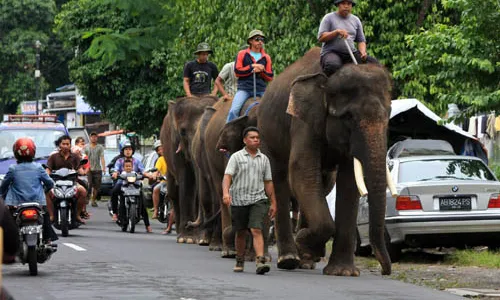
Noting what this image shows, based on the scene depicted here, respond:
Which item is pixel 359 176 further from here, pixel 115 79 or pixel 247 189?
pixel 115 79

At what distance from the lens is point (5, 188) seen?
1540cm

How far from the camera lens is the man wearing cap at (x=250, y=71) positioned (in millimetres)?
18047

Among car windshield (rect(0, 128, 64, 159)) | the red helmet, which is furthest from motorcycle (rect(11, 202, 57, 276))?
car windshield (rect(0, 128, 64, 159))

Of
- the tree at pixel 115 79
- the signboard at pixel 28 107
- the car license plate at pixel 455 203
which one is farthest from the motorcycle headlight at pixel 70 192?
the signboard at pixel 28 107

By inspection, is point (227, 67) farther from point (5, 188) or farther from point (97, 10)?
point (97, 10)

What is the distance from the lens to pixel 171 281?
13.6 metres

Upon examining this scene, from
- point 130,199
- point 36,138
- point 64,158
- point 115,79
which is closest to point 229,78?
point 64,158

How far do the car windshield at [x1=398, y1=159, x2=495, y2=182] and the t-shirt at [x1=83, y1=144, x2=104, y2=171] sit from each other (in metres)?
18.7

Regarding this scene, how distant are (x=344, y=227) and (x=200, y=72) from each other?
782 cm

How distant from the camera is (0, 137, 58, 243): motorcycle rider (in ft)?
50.2

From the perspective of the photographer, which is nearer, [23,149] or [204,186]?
[23,149]

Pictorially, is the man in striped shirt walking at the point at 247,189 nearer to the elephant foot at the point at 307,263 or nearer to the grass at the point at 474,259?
the elephant foot at the point at 307,263

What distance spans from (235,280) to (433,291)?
201 cm

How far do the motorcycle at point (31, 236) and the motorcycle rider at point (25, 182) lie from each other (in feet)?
0.44
